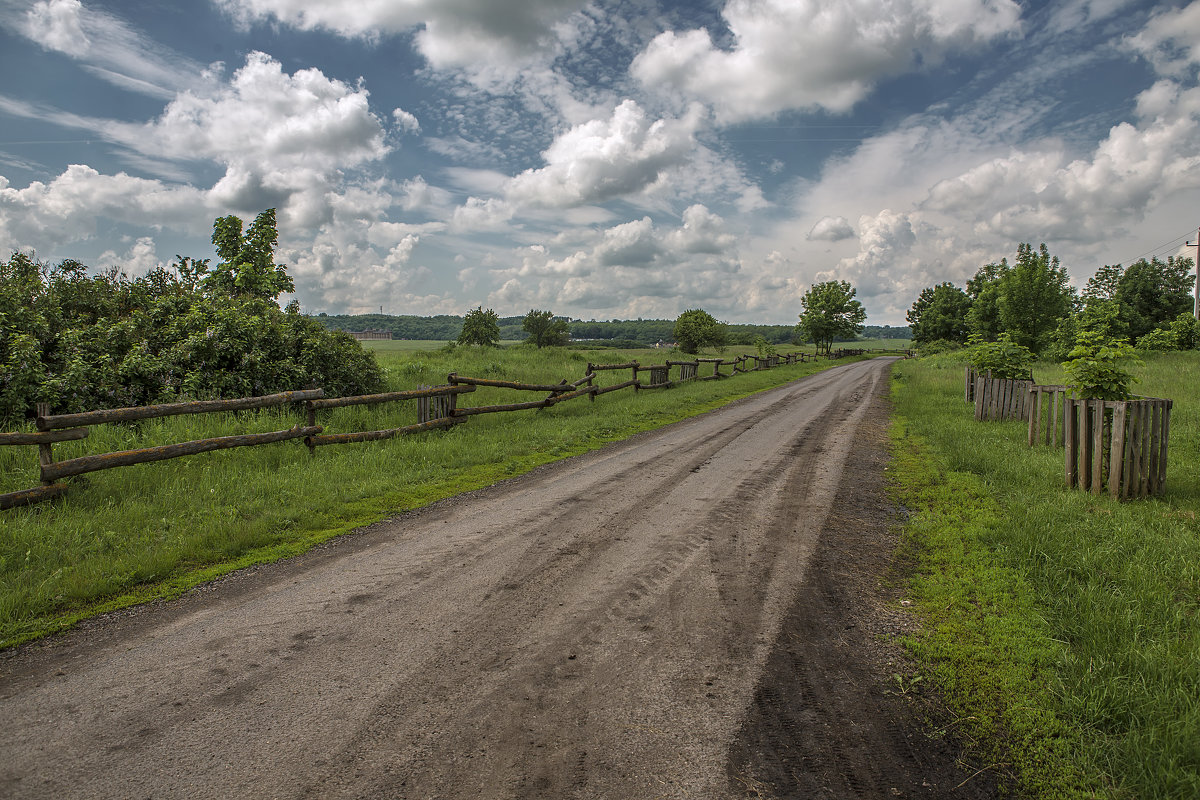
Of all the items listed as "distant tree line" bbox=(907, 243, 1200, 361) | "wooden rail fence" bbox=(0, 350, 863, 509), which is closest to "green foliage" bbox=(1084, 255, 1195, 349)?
"distant tree line" bbox=(907, 243, 1200, 361)

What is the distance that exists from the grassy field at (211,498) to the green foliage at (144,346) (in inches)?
46.7

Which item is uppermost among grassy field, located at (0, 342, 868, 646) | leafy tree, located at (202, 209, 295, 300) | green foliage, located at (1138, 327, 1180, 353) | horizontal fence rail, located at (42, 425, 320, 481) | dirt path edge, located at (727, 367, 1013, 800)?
leafy tree, located at (202, 209, 295, 300)

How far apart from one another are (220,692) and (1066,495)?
8672 millimetres

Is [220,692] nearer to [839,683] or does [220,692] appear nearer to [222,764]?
[222,764]

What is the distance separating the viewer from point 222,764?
108 inches

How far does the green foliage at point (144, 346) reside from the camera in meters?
9.35

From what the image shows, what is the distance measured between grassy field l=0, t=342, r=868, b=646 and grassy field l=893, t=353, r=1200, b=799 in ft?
19.1

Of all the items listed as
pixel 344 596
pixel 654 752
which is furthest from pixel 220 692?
pixel 654 752

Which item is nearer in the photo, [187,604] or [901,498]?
[187,604]

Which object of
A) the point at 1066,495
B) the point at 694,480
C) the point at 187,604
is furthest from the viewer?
the point at 694,480

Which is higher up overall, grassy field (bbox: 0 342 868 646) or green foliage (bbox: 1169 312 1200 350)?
green foliage (bbox: 1169 312 1200 350)

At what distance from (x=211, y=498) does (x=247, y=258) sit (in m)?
12.1

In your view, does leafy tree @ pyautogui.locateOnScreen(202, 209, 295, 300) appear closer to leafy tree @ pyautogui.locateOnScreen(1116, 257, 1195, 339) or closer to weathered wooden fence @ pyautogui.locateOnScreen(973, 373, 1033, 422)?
weathered wooden fence @ pyautogui.locateOnScreen(973, 373, 1033, 422)

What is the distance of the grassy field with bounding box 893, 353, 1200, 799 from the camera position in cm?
275
